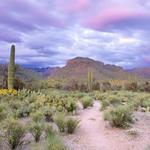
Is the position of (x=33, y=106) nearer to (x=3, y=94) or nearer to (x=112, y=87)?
(x=3, y=94)

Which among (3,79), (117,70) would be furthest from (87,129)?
(117,70)

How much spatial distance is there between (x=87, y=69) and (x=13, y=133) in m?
106

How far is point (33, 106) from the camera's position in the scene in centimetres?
1872

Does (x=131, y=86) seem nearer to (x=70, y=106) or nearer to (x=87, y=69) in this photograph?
(x=70, y=106)

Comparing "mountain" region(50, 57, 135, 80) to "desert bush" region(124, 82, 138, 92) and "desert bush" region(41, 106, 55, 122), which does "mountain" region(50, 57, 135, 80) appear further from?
"desert bush" region(41, 106, 55, 122)

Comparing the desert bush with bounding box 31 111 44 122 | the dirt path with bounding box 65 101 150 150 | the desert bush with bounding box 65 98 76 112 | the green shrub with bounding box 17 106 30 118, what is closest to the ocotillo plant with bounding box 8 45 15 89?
the desert bush with bounding box 65 98 76 112

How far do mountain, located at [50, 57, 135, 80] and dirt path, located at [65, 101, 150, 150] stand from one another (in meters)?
91.6

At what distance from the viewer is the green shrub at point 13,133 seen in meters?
10.8

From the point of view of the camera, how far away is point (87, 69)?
383 feet

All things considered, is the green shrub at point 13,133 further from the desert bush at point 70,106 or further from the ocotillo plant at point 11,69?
the ocotillo plant at point 11,69

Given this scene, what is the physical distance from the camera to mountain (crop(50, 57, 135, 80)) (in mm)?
110188

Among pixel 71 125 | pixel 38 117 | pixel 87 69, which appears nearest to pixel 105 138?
pixel 71 125

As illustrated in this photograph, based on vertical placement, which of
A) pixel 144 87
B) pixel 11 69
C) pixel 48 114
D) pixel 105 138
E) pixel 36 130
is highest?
pixel 11 69

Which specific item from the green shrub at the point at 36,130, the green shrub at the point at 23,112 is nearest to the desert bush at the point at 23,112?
the green shrub at the point at 23,112
